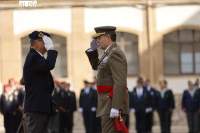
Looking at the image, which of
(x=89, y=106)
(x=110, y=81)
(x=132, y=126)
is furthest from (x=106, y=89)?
(x=132, y=126)

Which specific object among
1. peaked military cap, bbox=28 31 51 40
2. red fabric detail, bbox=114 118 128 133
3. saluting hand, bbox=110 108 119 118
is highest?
peaked military cap, bbox=28 31 51 40

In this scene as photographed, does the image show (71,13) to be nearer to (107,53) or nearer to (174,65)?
(174,65)

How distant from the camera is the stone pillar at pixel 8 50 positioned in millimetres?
28484

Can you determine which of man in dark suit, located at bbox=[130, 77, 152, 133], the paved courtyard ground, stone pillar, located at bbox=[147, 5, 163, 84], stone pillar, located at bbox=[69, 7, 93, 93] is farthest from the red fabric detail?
stone pillar, located at bbox=[147, 5, 163, 84]

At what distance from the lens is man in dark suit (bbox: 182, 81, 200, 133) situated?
23.5 meters

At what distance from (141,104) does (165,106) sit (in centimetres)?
99

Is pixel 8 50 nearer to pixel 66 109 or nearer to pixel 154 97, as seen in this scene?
pixel 66 109

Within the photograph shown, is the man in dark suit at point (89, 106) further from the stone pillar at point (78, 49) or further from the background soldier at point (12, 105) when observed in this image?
the stone pillar at point (78, 49)

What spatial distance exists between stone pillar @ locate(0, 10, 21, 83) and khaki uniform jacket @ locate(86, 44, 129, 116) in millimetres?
17312

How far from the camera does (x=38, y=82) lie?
37.6 ft

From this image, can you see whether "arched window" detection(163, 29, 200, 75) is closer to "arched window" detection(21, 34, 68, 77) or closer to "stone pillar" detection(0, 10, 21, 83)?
"arched window" detection(21, 34, 68, 77)

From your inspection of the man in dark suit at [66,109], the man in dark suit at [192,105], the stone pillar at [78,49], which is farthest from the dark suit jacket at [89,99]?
the stone pillar at [78,49]

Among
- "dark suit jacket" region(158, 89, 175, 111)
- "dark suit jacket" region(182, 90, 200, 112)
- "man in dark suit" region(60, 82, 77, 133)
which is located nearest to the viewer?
"dark suit jacket" region(182, 90, 200, 112)

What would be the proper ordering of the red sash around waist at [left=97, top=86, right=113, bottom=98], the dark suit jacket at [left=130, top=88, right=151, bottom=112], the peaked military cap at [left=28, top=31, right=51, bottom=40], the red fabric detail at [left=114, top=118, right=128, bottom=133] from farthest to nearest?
the dark suit jacket at [left=130, top=88, right=151, bottom=112]
the peaked military cap at [left=28, top=31, right=51, bottom=40]
the red sash around waist at [left=97, top=86, right=113, bottom=98]
the red fabric detail at [left=114, top=118, right=128, bottom=133]
